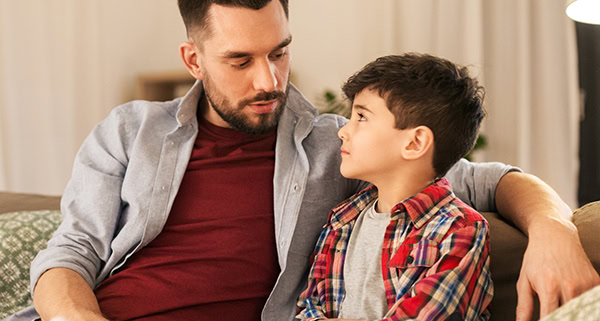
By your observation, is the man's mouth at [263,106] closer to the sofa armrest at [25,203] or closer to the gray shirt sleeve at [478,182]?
the gray shirt sleeve at [478,182]

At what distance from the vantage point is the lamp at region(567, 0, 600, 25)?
1705mm

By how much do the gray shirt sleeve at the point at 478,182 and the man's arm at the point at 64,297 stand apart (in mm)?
804

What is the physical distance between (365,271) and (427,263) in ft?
0.52

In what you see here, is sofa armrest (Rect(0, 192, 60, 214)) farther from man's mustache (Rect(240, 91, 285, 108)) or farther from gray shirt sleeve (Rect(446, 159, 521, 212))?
gray shirt sleeve (Rect(446, 159, 521, 212))

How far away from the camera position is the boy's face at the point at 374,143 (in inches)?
49.8

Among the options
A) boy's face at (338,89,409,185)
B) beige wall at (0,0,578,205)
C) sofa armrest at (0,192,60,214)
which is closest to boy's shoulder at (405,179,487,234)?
boy's face at (338,89,409,185)

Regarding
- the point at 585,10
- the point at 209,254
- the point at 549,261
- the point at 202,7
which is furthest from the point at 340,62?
the point at 549,261

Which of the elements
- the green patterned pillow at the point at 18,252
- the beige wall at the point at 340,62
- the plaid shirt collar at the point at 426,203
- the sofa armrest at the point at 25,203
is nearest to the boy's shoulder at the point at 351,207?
the plaid shirt collar at the point at 426,203

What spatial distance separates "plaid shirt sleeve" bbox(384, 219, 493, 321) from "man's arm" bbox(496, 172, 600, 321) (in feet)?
0.27

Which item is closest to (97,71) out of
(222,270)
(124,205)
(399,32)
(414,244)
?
(399,32)

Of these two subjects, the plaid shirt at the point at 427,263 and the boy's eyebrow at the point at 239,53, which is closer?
the plaid shirt at the point at 427,263

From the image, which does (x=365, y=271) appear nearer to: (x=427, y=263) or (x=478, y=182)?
(x=427, y=263)

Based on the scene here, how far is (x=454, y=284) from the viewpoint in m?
1.05

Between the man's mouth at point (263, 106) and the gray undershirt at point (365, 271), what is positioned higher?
the man's mouth at point (263, 106)
